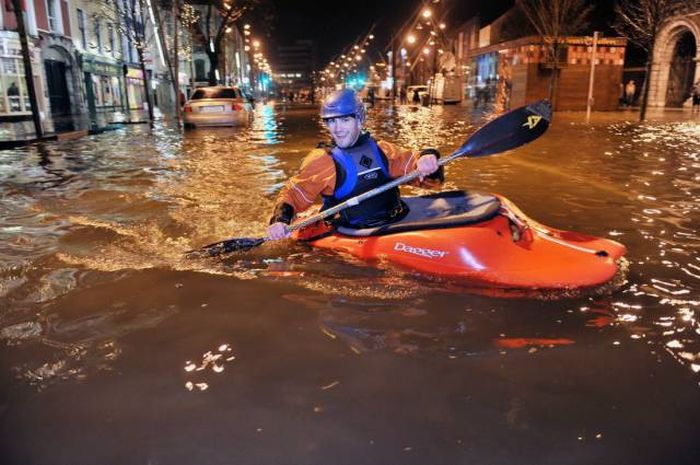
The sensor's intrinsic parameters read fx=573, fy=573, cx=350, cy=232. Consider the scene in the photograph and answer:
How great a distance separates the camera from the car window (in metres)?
18.8

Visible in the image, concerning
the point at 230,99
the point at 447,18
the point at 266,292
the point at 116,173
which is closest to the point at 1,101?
the point at 230,99

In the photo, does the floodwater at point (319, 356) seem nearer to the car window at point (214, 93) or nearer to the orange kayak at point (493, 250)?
the orange kayak at point (493, 250)

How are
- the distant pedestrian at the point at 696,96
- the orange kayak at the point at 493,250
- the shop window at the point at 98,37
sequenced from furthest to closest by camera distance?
1. the shop window at the point at 98,37
2. the distant pedestrian at the point at 696,96
3. the orange kayak at the point at 493,250

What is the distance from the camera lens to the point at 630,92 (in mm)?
33500

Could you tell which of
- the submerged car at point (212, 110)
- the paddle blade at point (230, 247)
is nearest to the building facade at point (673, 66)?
the submerged car at point (212, 110)

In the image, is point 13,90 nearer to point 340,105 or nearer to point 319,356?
point 340,105

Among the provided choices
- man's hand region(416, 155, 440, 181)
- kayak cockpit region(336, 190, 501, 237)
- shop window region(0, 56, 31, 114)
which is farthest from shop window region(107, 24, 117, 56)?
man's hand region(416, 155, 440, 181)

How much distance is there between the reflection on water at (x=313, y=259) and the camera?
328cm

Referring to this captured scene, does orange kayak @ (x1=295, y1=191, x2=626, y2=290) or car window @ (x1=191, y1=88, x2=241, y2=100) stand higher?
car window @ (x1=191, y1=88, x2=241, y2=100)

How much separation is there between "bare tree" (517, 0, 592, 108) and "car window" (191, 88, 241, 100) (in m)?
15.5

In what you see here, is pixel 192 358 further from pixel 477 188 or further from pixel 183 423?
pixel 477 188

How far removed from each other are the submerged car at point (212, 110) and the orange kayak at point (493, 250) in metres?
15.0

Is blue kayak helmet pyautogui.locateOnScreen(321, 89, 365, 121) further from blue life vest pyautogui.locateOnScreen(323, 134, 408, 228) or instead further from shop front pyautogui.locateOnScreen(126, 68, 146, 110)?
shop front pyautogui.locateOnScreen(126, 68, 146, 110)

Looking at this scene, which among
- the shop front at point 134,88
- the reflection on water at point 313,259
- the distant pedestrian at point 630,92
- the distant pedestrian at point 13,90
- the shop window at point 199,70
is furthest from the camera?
the shop window at point 199,70
